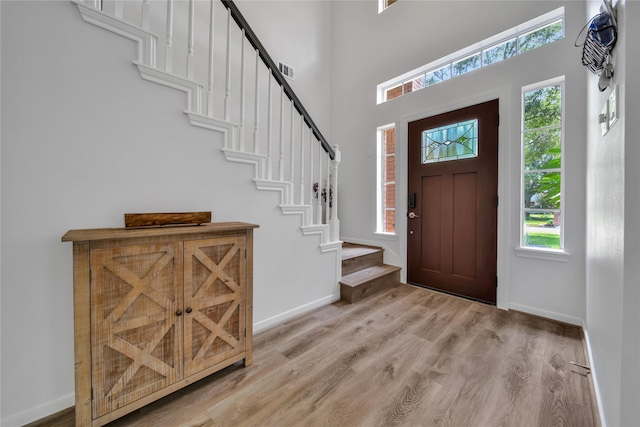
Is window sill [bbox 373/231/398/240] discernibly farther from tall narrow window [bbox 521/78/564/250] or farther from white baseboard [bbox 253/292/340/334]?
tall narrow window [bbox 521/78/564/250]

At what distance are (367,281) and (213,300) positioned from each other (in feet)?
6.00

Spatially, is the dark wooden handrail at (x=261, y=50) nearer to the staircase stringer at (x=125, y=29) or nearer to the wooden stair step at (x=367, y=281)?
the staircase stringer at (x=125, y=29)

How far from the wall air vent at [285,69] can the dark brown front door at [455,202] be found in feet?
6.48

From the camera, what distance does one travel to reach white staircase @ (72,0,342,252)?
1.50 m

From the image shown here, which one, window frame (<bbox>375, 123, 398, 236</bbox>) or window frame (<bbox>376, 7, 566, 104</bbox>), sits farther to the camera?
window frame (<bbox>375, 123, 398, 236</bbox>)

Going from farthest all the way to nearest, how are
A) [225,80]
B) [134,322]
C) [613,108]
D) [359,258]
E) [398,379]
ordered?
1. [359,258]
2. [225,80]
3. [398,379]
4. [134,322]
5. [613,108]

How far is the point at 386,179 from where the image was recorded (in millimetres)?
3719

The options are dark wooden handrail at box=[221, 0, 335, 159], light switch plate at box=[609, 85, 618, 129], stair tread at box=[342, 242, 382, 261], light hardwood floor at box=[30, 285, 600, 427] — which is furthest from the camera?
stair tread at box=[342, 242, 382, 261]

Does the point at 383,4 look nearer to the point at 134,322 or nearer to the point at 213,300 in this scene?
the point at 213,300

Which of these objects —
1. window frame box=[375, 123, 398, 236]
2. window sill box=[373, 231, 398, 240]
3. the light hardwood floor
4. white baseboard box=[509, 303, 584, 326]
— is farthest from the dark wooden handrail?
white baseboard box=[509, 303, 584, 326]

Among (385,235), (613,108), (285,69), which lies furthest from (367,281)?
(285,69)

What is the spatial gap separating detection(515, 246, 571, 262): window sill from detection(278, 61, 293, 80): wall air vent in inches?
145

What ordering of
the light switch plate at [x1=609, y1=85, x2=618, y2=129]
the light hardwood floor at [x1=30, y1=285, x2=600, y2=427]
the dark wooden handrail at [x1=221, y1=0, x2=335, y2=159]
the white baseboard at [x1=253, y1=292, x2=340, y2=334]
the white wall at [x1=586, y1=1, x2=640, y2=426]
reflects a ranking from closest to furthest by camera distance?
the white wall at [x1=586, y1=1, x2=640, y2=426], the light switch plate at [x1=609, y1=85, x2=618, y2=129], the light hardwood floor at [x1=30, y1=285, x2=600, y2=427], the dark wooden handrail at [x1=221, y1=0, x2=335, y2=159], the white baseboard at [x1=253, y1=292, x2=340, y2=334]

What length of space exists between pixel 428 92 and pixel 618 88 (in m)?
2.39
